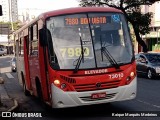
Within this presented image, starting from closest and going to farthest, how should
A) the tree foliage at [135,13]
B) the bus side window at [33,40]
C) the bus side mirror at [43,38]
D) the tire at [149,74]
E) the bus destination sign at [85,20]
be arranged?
the bus side mirror at [43,38], the bus destination sign at [85,20], the bus side window at [33,40], the tire at [149,74], the tree foliage at [135,13]

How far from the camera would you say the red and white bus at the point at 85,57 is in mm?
8711

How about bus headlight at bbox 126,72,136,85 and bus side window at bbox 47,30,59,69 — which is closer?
bus side window at bbox 47,30,59,69

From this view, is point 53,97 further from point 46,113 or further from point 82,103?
point 46,113

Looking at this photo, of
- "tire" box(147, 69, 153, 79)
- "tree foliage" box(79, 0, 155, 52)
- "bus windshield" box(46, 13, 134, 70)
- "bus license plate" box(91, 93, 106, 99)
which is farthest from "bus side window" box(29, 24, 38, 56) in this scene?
"tree foliage" box(79, 0, 155, 52)

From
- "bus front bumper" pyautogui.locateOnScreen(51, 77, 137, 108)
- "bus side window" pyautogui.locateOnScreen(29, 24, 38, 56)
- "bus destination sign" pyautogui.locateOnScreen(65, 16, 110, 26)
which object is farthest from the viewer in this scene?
"bus side window" pyautogui.locateOnScreen(29, 24, 38, 56)

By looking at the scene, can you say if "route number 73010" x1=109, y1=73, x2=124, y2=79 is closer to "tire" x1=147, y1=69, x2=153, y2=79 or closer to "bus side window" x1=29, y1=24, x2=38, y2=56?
"bus side window" x1=29, y1=24, x2=38, y2=56

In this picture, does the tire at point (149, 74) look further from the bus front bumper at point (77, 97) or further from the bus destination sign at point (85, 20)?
the bus front bumper at point (77, 97)

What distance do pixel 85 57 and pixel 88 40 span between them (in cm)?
46

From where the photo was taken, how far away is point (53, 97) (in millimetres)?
8797

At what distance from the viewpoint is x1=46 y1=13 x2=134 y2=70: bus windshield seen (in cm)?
891

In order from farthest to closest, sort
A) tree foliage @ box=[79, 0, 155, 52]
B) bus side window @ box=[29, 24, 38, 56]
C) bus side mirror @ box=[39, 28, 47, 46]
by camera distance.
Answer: tree foliage @ box=[79, 0, 155, 52], bus side window @ box=[29, 24, 38, 56], bus side mirror @ box=[39, 28, 47, 46]

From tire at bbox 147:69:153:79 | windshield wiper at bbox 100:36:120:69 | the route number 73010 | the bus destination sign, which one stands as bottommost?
tire at bbox 147:69:153:79

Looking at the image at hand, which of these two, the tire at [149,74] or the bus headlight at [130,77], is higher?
the bus headlight at [130,77]

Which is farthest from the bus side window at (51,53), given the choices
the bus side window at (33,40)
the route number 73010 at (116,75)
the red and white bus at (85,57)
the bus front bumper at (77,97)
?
the bus side window at (33,40)
